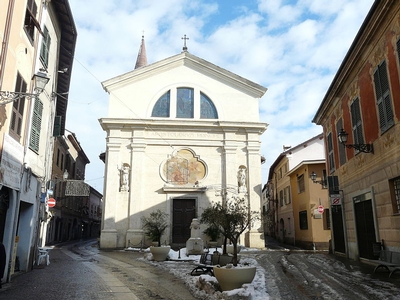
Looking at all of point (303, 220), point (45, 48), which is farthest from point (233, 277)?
point (303, 220)

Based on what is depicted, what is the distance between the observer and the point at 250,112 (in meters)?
27.9

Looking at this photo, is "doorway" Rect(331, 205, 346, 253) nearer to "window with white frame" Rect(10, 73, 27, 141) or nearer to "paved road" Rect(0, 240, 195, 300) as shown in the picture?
"paved road" Rect(0, 240, 195, 300)

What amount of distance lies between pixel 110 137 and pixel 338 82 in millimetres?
16619

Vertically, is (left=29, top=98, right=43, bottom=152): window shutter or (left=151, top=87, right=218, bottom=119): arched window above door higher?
(left=151, top=87, right=218, bottom=119): arched window above door

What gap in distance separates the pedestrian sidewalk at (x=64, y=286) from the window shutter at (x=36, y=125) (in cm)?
417

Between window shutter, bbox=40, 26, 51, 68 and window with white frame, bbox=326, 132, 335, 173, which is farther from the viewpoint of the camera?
window with white frame, bbox=326, 132, 335, 173

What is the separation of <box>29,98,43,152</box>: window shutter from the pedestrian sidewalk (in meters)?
4.17

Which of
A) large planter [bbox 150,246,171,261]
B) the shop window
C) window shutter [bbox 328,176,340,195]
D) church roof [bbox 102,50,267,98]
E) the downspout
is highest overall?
church roof [bbox 102,50,267,98]

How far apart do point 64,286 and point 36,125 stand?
5654 millimetres

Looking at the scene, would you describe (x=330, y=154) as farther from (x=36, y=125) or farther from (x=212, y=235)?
(x=36, y=125)

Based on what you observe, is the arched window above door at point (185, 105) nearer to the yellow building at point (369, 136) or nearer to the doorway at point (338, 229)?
the yellow building at point (369, 136)

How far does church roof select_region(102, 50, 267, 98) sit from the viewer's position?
27.6 m

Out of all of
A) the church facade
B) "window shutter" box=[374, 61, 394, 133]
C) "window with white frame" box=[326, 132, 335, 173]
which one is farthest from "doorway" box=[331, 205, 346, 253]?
the church facade


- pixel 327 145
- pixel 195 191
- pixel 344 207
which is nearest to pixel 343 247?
pixel 344 207
